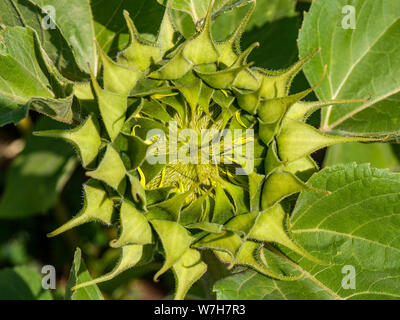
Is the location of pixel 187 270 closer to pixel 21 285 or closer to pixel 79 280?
pixel 79 280

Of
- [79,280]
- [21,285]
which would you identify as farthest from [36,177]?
[79,280]

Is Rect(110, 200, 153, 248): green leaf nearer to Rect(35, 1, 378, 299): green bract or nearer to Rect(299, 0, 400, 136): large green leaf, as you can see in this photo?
Rect(35, 1, 378, 299): green bract

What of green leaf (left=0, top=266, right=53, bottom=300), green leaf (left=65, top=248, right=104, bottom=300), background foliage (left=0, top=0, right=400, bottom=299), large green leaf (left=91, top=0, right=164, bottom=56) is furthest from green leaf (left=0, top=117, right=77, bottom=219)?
green leaf (left=65, top=248, right=104, bottom=300)

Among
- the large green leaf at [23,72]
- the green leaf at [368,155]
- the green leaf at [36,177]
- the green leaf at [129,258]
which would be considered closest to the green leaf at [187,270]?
the green leaf at [129,258]

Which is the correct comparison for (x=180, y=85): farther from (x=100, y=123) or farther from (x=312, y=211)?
Result: (x=312, y=211)

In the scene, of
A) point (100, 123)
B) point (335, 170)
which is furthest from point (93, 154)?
point (335, 170)
